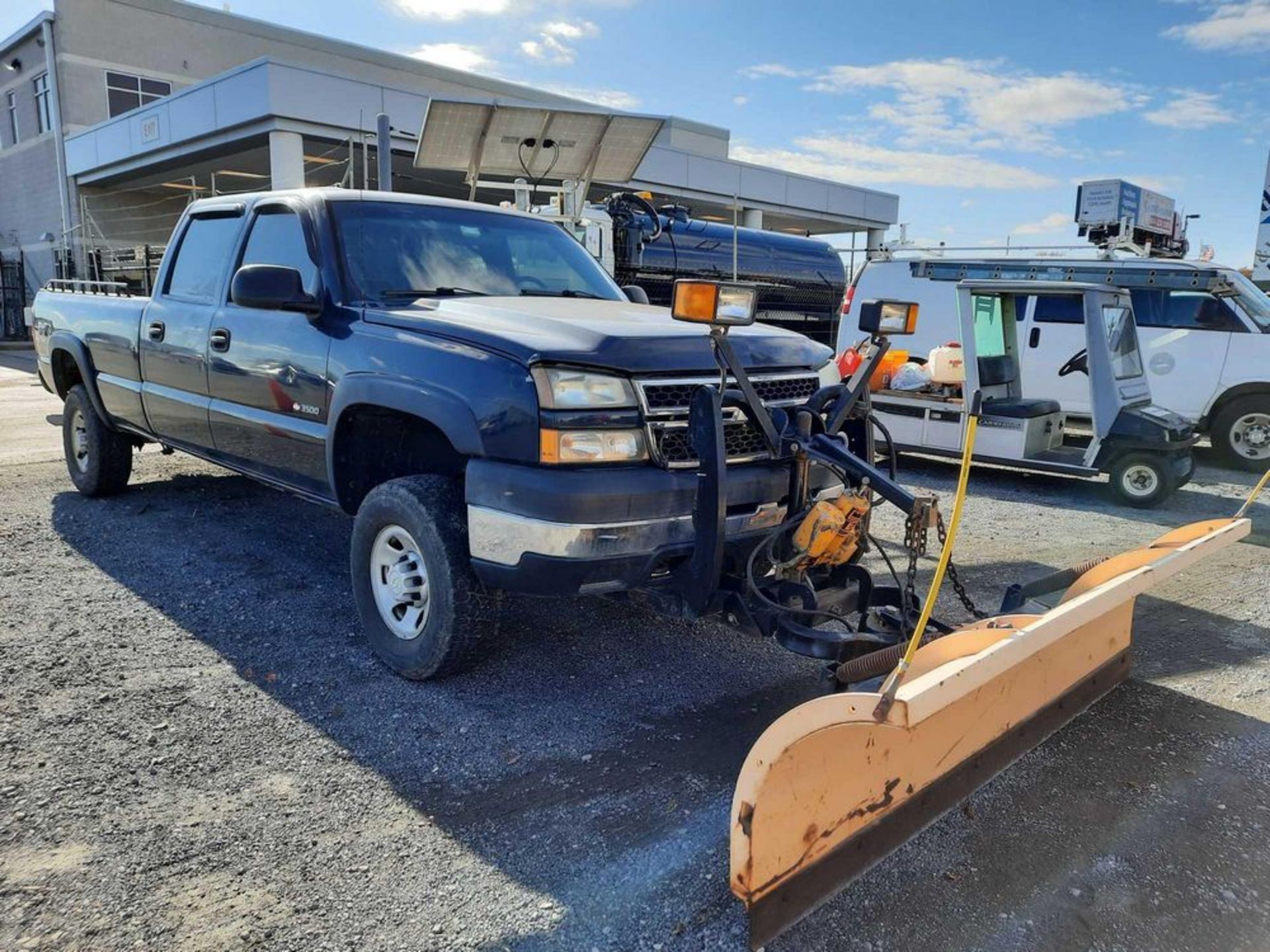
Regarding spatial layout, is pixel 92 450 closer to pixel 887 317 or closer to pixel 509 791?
pixel 509 791

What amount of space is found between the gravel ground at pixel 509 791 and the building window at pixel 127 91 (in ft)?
84.4

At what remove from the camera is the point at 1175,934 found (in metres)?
2.40

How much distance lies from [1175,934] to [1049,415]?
21.7ft

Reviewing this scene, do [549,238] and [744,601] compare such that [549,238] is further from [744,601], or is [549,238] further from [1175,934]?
[1175,934]

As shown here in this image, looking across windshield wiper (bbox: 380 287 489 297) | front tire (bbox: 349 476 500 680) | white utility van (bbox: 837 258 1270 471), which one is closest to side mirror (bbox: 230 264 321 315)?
windshield wiper (bbox: 380 287 489 297)

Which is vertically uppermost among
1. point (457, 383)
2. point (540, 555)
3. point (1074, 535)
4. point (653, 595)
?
point (457, 383)

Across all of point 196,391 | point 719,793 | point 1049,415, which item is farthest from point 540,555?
point 1049,415

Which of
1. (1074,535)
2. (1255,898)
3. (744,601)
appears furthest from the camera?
(1074,535)

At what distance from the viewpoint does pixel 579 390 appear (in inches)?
126

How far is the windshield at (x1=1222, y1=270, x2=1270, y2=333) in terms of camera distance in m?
9.66

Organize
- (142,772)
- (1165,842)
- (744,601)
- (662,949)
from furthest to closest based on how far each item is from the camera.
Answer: (744,601) < (142,772) < (1165,842) < (662,949)

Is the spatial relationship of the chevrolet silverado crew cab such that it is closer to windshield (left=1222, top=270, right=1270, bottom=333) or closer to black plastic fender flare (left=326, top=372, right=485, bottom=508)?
black plastic fender flare (left=326, top=372, right=485, bottom=508)

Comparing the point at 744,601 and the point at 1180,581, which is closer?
the point at 744,601

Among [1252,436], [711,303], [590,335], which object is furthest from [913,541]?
[1252,436]
